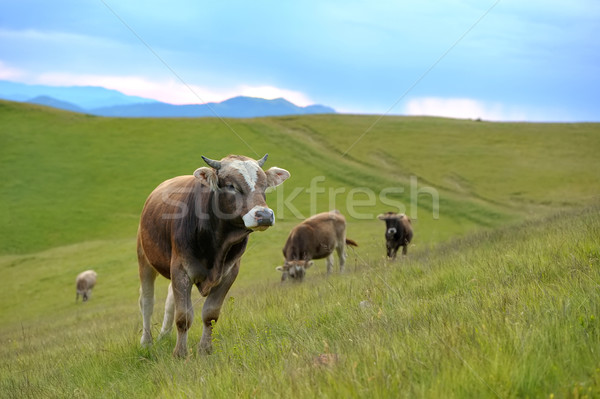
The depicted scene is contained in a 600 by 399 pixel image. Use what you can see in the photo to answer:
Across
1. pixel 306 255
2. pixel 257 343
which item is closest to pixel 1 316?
pixel 306 255

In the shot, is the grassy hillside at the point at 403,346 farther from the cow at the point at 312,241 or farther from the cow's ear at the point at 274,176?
the cow at the point at 312,241

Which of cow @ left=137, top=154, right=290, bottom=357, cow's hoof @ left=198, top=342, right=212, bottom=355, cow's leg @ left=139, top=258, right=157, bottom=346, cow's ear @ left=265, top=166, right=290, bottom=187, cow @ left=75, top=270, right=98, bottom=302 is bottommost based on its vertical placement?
cow @ left=75, top=270, right=98, bottom=302

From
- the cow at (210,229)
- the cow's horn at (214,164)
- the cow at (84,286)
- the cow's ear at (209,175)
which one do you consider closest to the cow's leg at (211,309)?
the cow at (210,229)

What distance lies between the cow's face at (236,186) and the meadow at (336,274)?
1.49 m

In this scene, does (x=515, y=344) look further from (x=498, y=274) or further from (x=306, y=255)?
(x=306, y=255)

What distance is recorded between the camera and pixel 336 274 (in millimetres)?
13023

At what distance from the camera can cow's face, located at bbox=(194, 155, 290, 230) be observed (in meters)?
6.55

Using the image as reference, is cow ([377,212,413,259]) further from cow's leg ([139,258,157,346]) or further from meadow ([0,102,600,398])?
cow's leg ([139,258,157,346])

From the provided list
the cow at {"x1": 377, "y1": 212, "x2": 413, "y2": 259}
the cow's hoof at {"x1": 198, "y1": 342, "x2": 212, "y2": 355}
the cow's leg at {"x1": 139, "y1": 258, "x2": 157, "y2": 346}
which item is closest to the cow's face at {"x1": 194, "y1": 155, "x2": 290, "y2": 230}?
the cow's hoof at {"x1": 198, "y1": 342, "x2": 212, "y2": 355}

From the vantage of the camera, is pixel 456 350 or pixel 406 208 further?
pixel 406 208

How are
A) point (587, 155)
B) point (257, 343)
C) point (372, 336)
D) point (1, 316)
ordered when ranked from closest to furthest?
point (372, 336)
point (257, 343)
point (1, 316)
point (587, 155)

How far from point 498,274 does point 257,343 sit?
3.09 metres

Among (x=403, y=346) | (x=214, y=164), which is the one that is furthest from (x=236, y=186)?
(x=403, y=346)

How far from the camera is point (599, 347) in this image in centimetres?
330
